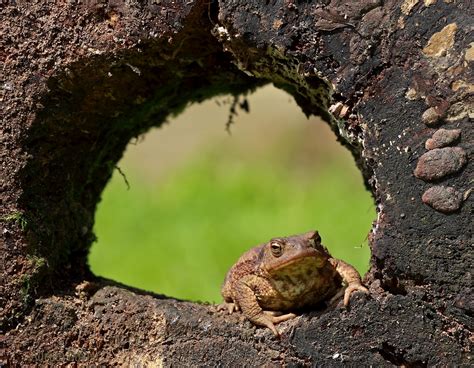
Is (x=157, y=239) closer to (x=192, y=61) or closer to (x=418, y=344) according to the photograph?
(x=192, y=61)

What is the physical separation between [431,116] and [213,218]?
627 cm

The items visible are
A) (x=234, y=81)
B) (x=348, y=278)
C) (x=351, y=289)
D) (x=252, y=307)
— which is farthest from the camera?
(x=234, y=81)

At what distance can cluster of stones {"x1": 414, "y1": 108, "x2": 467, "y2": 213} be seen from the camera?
290 cm

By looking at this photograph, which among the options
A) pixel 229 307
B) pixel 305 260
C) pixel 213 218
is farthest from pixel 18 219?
pixel 213 218

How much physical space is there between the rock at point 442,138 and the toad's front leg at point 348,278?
0.61 meters

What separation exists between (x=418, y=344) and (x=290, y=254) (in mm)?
644

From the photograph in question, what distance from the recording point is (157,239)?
Result: 8.91 meters

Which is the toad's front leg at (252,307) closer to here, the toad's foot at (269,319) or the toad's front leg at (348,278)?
the toad's foot at (269,319)

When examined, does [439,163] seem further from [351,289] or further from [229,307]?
[229,307]

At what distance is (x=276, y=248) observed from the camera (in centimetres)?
352

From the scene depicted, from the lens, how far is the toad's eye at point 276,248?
351cm

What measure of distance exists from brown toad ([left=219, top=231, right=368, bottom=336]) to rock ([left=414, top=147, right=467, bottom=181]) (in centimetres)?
55

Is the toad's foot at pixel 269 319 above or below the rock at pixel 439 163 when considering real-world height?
below

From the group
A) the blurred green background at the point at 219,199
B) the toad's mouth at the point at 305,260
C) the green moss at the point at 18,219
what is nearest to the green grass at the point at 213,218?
the blurred green background at the point at 219,199
